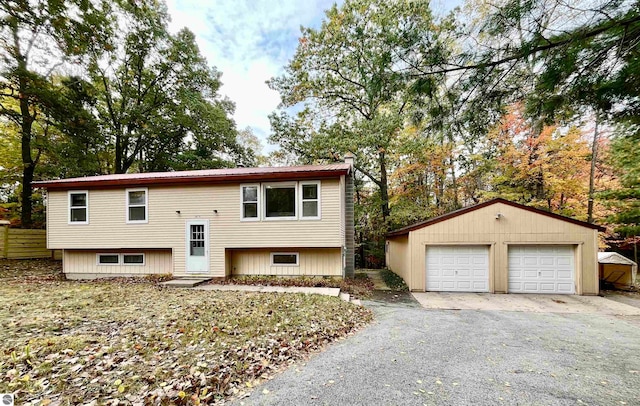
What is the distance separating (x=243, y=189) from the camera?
9.73 m

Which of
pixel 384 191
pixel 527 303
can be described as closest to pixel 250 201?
pixel 527 303

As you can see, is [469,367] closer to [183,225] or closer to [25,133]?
[183,225]

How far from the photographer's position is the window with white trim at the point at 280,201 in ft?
31.2

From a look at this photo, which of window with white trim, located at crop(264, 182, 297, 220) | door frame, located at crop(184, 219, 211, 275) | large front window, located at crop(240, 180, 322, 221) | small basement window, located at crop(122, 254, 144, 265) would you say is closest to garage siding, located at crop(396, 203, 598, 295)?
large front window, located at crop(240, 180, 322, 221)

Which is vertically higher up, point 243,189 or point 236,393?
point 243,189

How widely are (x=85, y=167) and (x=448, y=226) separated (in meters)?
17.9

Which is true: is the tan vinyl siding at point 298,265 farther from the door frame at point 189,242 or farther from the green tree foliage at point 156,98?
the green tree foliage at point 156,98

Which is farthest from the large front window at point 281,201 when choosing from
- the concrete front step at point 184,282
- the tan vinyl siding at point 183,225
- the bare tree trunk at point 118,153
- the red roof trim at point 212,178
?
the bare tree trunk at point 118,153

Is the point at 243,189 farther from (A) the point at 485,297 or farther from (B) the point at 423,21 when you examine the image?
(A) the point at 485,297

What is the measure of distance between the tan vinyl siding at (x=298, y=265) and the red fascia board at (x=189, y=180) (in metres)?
2.66

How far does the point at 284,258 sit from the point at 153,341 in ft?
20.0

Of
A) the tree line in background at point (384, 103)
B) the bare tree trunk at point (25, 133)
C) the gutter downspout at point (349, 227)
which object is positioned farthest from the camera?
the gutter downspout at point (349, 227)

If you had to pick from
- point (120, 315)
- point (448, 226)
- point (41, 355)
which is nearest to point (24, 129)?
point (120, 315)

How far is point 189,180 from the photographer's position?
381 inches
